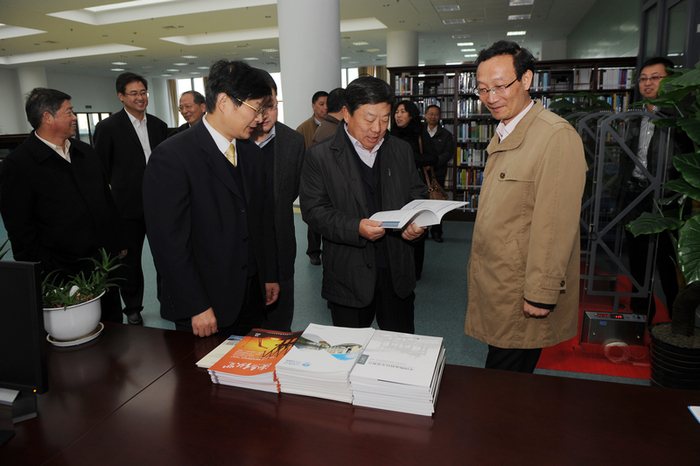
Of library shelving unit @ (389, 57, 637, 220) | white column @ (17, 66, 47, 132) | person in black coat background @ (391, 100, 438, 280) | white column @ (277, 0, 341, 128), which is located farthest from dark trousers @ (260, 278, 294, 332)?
white column @ (17, 66, 47, 132)

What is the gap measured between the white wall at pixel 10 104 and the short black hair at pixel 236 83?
65.0ft

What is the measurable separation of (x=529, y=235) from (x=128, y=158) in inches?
116

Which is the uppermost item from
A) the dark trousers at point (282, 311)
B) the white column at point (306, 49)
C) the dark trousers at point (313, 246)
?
the white column at point (306, 49)

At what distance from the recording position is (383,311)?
7.23ft

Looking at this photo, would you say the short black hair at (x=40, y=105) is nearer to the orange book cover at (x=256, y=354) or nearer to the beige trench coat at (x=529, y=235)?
the orange book cover at (x=256, y=354)

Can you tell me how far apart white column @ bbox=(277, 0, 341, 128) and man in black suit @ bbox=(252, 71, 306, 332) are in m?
3.99

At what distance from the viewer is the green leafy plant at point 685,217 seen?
219 centimetres

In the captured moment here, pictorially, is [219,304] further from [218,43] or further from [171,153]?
[218,43]

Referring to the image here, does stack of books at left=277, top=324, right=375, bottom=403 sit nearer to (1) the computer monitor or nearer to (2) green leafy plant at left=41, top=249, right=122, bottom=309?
(1) the computer monitor

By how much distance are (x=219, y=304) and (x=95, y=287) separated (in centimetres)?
41

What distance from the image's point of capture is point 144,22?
1057 cm

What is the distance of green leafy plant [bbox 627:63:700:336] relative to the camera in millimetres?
2186

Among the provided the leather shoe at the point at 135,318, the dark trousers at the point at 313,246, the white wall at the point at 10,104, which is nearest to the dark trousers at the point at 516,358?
the leather shoe at the point at 135,318

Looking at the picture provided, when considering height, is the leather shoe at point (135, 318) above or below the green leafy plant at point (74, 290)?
below
